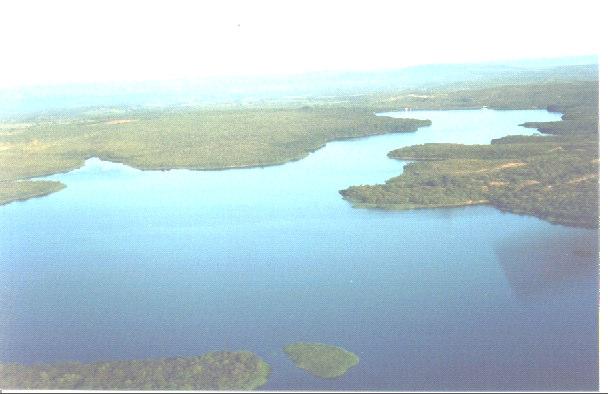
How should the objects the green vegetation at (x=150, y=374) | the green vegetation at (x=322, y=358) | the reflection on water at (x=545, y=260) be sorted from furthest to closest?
the reflection on water at (x=545, y=260)
the green vegetation at (x=322, y=358)
the green vegetation at (x=150, y=374)

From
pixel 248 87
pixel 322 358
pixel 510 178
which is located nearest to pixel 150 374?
pixel 322 358

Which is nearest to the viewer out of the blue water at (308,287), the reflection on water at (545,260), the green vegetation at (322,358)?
the green vegetation at (322,358)

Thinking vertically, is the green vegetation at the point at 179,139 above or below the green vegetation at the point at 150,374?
above

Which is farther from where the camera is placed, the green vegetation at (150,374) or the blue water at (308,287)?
the blue water at (308,287)

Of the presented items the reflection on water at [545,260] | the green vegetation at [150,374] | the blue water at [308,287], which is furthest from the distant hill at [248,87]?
the green vegetation at [150,374]

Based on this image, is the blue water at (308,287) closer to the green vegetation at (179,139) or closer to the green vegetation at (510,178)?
the green vegetation at (510,178)

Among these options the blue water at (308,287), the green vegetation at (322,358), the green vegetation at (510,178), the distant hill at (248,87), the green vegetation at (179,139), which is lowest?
the green vegetation at (322,358)
